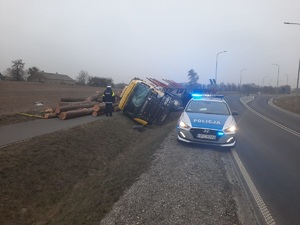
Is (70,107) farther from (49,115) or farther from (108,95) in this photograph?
(108,95)

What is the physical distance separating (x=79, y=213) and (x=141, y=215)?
4.90 feet

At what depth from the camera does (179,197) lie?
5660 millimetres

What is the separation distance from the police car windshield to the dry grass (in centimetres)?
222

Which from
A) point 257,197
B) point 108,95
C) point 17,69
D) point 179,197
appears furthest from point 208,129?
point 17,69

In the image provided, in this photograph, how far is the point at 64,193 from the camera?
26.5 feet

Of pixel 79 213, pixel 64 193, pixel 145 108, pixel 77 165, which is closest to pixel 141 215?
pixel 79 213

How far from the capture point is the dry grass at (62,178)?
20.9 ft

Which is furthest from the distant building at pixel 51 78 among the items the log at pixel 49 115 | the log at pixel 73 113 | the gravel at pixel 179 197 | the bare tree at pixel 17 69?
the gravel at pixel 179 197

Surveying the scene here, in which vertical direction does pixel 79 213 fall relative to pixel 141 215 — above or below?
below

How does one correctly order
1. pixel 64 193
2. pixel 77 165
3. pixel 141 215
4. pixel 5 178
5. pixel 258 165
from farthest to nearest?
pixel 77 165, pixel 258 165, pixel 64 193, pixel 5 178, pixel 141 215

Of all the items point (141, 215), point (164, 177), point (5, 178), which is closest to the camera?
point (141, 215)

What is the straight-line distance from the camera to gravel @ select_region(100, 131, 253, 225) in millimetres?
4883

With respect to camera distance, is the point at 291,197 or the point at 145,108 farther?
the point at 145,108

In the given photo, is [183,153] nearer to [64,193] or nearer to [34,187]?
[64,193]
